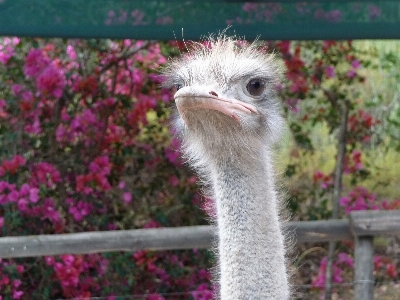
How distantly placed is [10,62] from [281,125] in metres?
2.12

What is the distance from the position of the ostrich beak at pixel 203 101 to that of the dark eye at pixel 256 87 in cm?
10

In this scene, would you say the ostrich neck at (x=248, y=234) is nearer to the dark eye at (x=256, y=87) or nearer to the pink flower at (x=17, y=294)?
the dark eye at (x=256, y=87)

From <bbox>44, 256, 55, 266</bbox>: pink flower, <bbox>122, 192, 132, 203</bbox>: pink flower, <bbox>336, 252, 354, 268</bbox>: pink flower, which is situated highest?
<bbox>122, 192, 132, 203</bbox>: pink flower

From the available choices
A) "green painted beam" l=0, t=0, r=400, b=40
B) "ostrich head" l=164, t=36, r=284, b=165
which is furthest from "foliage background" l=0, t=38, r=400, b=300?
"ostrich head" l=164, t=36, r=284, b=165

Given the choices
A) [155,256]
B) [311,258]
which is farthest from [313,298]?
[155,256]

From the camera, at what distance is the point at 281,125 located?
2314mm

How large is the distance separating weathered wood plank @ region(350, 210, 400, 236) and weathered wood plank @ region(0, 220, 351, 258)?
0.81ft

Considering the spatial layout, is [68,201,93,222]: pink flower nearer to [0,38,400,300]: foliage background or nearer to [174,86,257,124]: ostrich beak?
[0,38,400,300]: foliage background

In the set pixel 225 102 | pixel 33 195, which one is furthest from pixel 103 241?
pixel 225 102

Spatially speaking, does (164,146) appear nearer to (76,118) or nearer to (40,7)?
(76,118)

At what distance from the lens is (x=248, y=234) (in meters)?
2.00

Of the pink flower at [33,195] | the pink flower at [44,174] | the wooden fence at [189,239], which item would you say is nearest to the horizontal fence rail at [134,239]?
the wooden fence at [189,239]

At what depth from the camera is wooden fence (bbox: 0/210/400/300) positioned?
3.49 meters

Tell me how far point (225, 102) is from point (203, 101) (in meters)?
0.09
